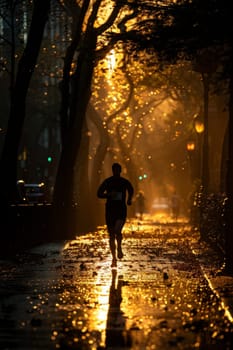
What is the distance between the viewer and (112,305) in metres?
14.5

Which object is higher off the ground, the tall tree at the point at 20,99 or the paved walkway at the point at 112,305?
the tall tree at the point at 20,99

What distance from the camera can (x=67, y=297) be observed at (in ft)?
52.1

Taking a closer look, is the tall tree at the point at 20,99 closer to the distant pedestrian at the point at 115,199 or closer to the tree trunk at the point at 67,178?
the distant pedestrian at the point at 115,199

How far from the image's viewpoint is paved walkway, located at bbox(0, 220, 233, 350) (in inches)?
448

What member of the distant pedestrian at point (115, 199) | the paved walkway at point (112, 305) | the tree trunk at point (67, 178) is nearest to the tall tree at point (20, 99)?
the paved walkway at point (112, 305)

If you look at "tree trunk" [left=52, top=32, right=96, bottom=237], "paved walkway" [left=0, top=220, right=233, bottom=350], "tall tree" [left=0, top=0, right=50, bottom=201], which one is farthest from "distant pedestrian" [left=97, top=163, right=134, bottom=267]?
"tree trunk" [left=52, top=32, right=96, bottom=237]

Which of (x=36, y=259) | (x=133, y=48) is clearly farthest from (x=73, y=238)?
(x=133, y=48)

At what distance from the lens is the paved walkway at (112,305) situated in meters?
11.4

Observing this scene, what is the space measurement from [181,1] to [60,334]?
691 cm

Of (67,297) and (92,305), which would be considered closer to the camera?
(92,305)

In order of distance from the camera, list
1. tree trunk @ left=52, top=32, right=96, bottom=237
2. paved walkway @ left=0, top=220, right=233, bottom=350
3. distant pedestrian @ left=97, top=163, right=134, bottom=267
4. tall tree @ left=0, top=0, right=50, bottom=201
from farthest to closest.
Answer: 1. tree trunk @ left=52, top=32, right=96, bottom=237
2. tall tree @ left=0, top=0, right=50, bottom=201
3. distant pedestrian @ left=97, top=163, right=134, bottom=267
4. paved walkway @ left=0, top=220, right=233, bottom=350

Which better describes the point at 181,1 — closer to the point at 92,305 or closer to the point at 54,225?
the point at 92,305

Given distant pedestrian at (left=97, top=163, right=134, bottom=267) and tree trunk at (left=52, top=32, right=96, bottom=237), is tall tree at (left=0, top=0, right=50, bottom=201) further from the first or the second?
tree trunk at (left=52, top=32, right=96, bottom=237)

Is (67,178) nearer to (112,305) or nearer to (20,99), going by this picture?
(20,99)
